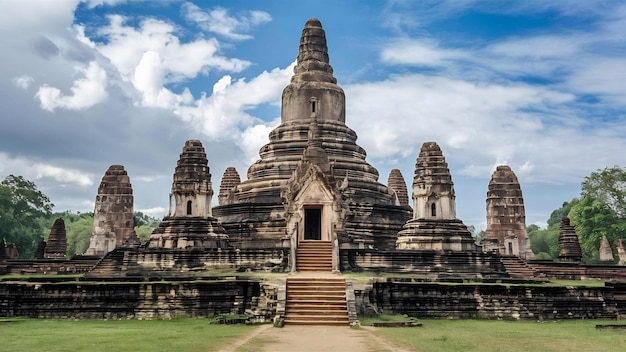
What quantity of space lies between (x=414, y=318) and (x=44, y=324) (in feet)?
34.0

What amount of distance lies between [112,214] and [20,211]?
3297 cm

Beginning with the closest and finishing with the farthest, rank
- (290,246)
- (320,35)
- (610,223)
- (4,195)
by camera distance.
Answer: (290,246)
(320,35)
(610,223)
(4,195)

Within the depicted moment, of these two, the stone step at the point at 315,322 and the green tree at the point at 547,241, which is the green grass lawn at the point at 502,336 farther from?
the green tree at the point at 547,241

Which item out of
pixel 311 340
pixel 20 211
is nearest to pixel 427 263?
pixel 311 340

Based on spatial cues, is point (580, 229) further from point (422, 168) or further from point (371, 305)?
point (371, 305)

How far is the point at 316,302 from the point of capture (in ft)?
61.7

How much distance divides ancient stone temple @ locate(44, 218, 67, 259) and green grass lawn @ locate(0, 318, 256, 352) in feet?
84.3

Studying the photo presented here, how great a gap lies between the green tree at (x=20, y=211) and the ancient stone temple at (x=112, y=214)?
Result: 97.7ft

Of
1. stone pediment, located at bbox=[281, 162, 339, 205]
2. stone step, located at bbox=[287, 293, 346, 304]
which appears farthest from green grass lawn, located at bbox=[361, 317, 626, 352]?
stone pediment, located at bbox=[281, 162, 339, 205]

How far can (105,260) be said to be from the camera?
29625mm

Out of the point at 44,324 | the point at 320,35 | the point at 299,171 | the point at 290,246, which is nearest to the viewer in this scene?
the point at 44,324

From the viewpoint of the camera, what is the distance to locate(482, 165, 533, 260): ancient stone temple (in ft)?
135

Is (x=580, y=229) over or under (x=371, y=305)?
over

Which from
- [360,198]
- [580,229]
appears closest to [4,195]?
[360,198]
